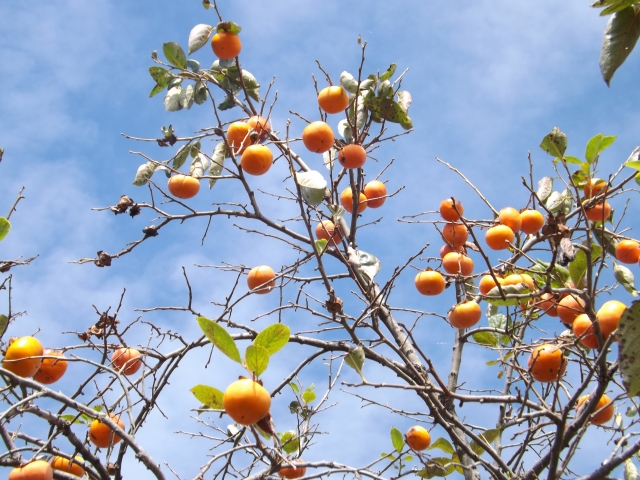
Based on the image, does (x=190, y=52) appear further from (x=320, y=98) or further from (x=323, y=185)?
(x=323, y=185)

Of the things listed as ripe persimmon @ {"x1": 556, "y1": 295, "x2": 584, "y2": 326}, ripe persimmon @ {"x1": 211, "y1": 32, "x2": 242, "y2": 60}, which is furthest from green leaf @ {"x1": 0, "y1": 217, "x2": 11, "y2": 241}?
ripe persimmon @ {"x1": 556, "y1": 295, "x2": 584, "y2": 326}

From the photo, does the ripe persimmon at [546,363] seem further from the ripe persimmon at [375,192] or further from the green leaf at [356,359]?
the ripe persimmon at [375,192]

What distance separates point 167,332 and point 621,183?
2.29 m

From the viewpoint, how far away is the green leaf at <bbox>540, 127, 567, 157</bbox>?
2141 mm

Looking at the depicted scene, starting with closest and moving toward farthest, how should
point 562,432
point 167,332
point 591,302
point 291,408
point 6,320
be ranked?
point 591,302 < point 562,432 < point 6,320 < point 167,332 < point 291,408

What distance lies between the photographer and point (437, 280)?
128 inches

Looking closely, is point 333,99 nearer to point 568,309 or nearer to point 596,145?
point 596,145

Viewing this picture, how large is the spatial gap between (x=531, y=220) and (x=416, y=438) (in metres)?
1.49

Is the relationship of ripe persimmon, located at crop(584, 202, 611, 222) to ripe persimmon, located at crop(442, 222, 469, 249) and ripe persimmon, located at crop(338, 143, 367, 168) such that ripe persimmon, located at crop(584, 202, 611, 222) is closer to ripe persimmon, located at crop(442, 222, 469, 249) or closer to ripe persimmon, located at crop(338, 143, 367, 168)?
ripe persimmon, located at crop(442, 222, 469, 249)

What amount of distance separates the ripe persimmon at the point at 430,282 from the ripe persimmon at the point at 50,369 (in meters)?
2.00

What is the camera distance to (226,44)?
3.32 meters

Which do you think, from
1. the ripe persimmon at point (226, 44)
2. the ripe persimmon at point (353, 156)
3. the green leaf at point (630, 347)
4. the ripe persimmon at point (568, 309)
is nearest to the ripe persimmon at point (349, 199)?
the ripe persimmon at point (353, 156)

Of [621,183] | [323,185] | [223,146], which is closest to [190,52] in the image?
[223,146]

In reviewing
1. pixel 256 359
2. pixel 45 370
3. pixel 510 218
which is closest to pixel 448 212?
pixel 510 218
